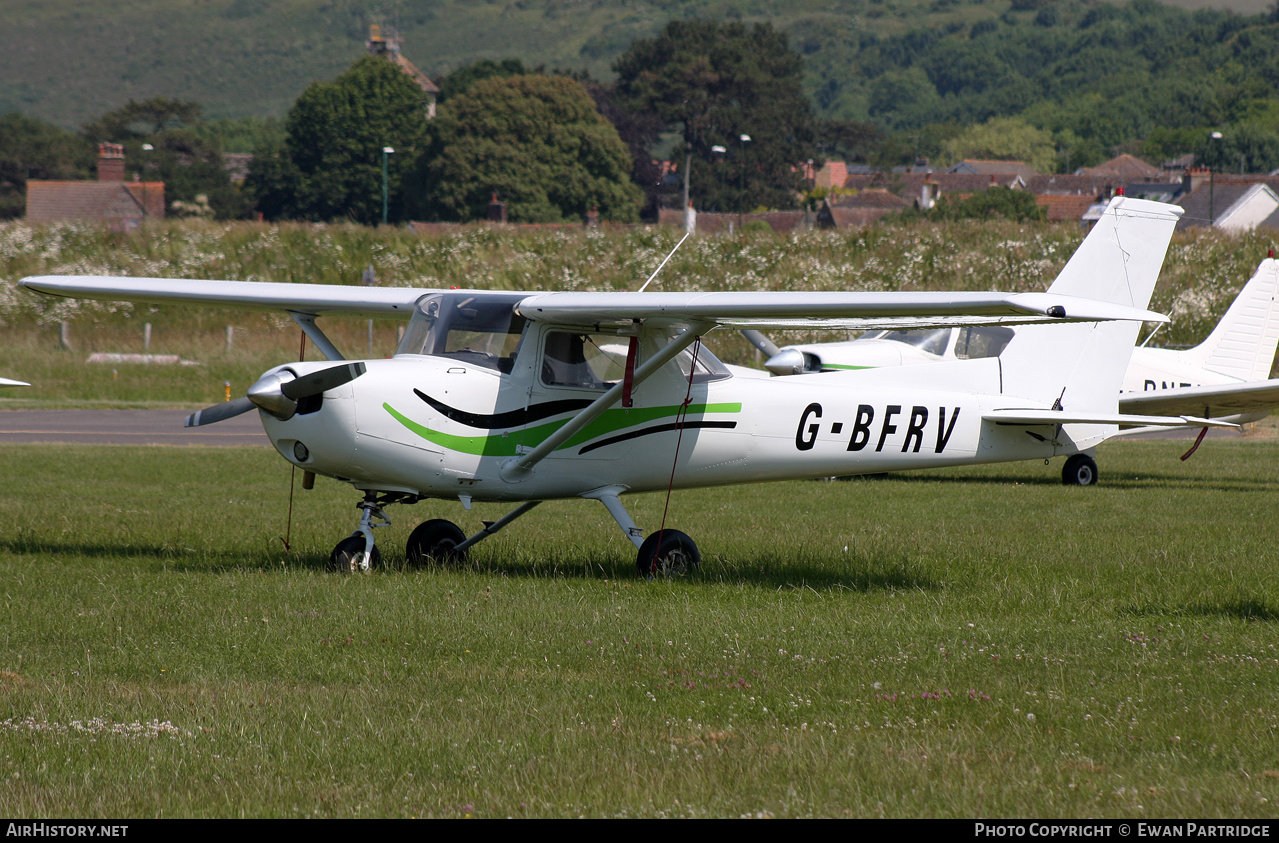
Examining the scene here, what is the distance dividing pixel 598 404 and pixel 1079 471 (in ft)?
33.2

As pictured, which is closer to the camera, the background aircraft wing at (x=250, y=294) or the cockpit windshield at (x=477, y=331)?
the cockpit windshield at (x=477, y=331)

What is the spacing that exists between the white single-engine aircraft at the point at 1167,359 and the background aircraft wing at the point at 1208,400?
0.5 inches

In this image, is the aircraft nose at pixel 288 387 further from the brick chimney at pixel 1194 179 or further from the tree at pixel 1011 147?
the tree at pixel 1011 147

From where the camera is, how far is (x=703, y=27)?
110375 mm

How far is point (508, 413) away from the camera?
955cm

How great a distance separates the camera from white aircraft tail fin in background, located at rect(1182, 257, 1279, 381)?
18812 millimetres

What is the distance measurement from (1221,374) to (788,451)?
11514mm

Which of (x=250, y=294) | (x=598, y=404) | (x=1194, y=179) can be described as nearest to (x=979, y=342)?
(x=598, y=404)

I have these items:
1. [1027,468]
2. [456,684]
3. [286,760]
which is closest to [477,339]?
[456,684]

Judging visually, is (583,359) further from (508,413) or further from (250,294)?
(250,294)

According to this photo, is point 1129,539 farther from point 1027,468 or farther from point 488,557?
point 1027,468

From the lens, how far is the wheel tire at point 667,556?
32.0 ft

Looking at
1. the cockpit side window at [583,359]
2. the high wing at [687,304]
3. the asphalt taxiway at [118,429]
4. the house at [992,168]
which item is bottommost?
the asphalt taxiway at [118,429]

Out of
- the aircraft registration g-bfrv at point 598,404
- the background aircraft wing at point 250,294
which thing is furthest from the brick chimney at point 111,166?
the aircraft registration g-bfrv at point 598,404
